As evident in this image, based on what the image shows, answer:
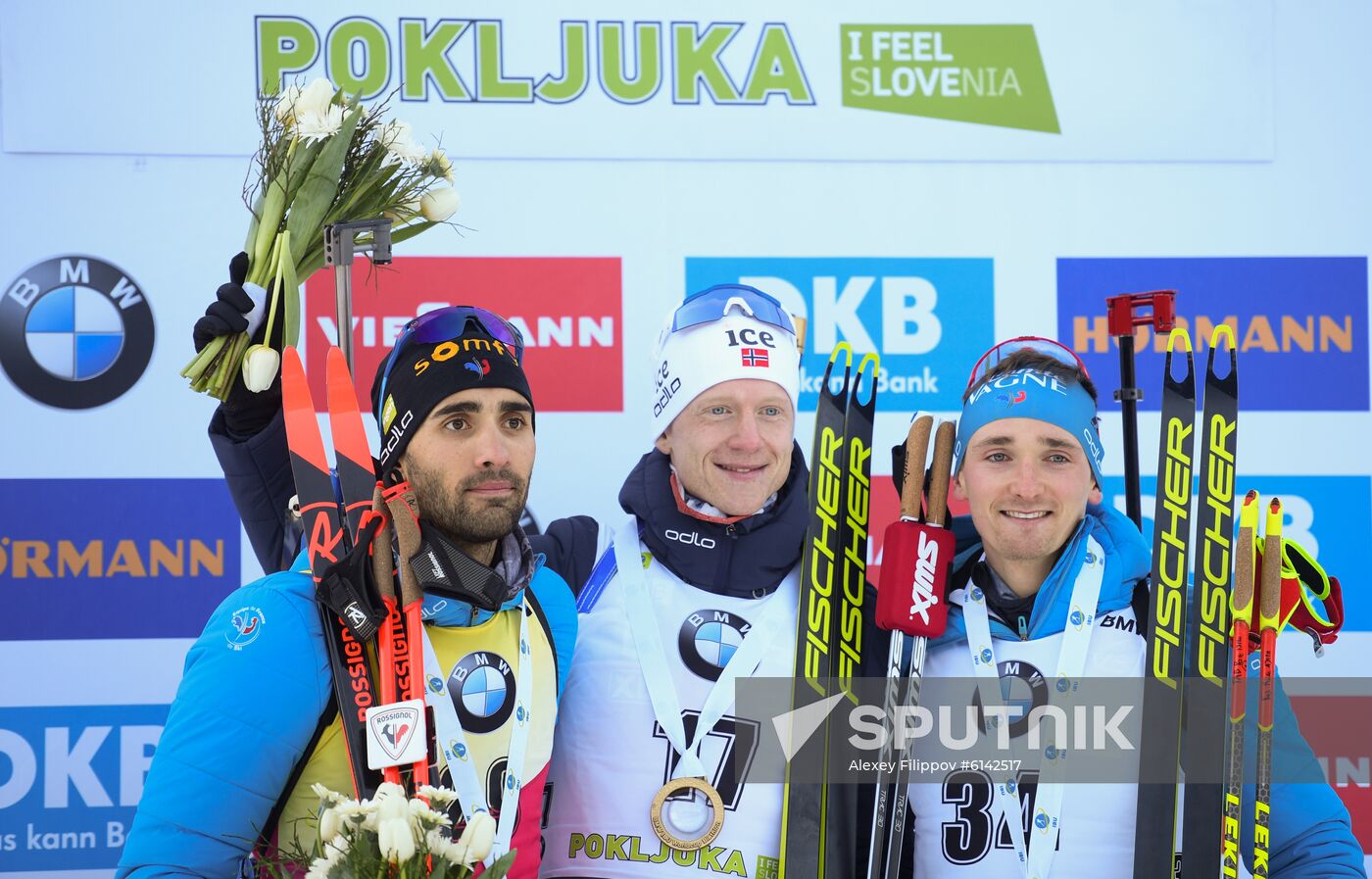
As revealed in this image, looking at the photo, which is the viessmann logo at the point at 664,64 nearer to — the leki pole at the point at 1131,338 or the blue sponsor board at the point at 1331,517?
the leki pole at the point at 1131,338

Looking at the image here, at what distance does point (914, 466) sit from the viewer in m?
2.43

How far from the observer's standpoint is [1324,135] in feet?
12.2

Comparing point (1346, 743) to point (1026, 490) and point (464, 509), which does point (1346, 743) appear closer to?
point (1026, 490)

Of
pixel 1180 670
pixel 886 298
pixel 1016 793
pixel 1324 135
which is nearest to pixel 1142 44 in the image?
pixel 1324 135

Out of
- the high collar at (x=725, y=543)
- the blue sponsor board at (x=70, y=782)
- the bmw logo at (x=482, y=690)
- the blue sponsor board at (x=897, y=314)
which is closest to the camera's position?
the bmw logo at (x=482, y=690)

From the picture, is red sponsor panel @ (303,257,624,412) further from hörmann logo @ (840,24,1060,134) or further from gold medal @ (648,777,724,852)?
gold medal @ (648,777,724,852)

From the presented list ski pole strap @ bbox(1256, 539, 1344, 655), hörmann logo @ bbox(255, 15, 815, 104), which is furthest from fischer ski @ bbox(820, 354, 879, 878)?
hörmann logo @ bbox(255, 15, 815, 104)

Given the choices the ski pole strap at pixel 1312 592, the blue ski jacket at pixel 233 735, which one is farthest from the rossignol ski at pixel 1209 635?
the blue ski jacket at pixel 233 735

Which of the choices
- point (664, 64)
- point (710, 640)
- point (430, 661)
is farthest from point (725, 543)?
point (664, 64)

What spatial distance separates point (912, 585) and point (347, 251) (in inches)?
51.2

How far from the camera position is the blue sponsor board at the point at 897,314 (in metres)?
3.57

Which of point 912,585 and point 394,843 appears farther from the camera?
point 912,585

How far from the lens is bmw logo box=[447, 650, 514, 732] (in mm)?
2170

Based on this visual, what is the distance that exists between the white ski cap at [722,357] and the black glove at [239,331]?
0.80 m
